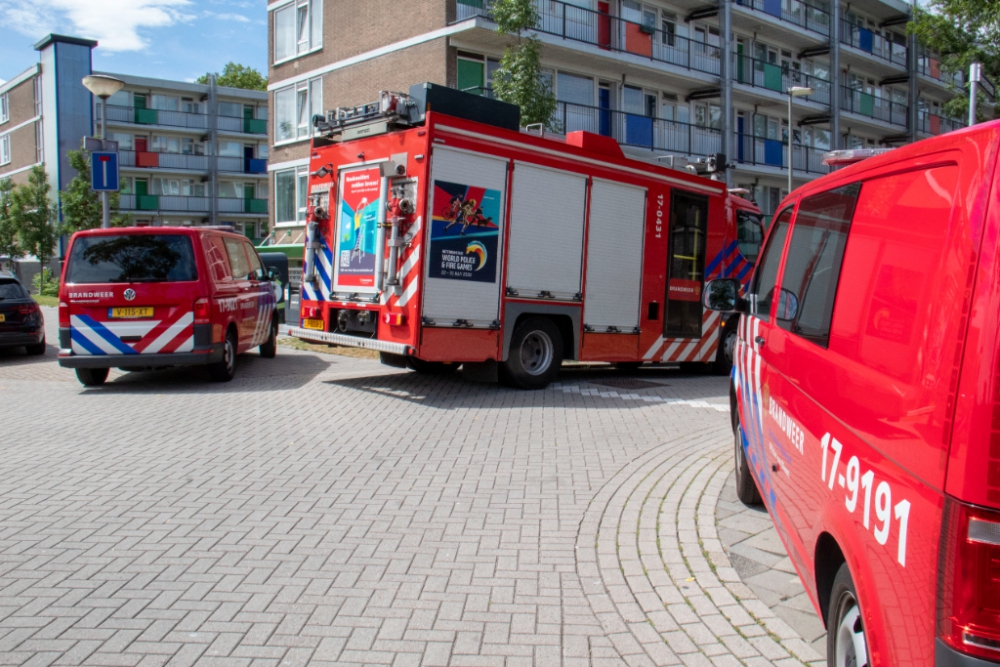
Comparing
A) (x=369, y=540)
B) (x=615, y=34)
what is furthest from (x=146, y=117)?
(x=369, y=540)

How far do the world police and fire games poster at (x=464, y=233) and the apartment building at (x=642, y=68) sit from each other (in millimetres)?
12479

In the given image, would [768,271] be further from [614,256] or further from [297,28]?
[297,28]

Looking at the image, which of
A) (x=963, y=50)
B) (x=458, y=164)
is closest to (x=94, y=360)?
(x=458, y=164)

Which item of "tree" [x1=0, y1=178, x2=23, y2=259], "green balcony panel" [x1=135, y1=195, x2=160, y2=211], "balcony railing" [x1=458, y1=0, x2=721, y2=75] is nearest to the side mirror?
"balcony railing" [x1=458, y1=0, x2=721, y2=75]

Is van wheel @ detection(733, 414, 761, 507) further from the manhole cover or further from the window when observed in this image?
the window

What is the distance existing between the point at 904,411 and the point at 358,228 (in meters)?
9.01

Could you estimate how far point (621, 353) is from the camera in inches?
474

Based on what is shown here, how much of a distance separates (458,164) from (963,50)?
47.7ft

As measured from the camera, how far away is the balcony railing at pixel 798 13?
34.0 m

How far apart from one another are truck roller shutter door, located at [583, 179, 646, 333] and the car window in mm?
9886

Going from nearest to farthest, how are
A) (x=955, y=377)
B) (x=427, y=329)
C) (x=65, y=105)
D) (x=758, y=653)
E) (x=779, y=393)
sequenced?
1. (x=955, y=377)
2. (x=758, y=653)
3. (x=779, y=393)
4. (x=427, y=329)
5. (x=65, y=105)

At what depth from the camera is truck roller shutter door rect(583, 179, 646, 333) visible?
11.5 m

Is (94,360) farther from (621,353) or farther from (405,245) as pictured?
(621,353)

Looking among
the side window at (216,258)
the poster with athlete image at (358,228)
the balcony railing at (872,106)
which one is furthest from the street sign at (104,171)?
the balcony railing at (872,106)
